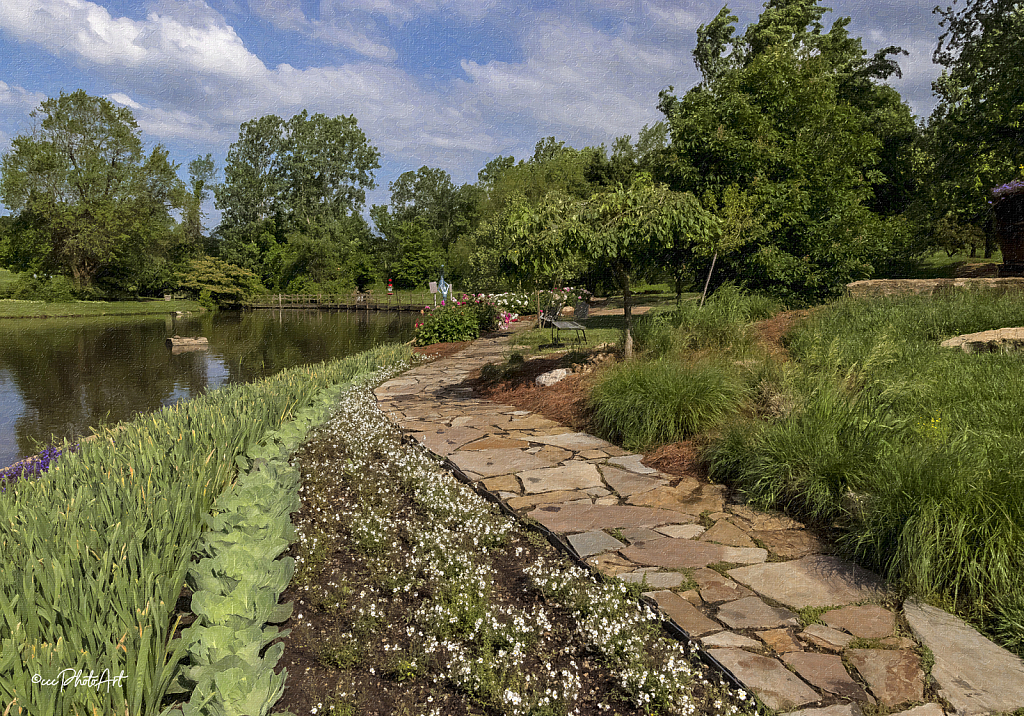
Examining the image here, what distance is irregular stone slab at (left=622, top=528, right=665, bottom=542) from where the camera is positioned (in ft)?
10.9

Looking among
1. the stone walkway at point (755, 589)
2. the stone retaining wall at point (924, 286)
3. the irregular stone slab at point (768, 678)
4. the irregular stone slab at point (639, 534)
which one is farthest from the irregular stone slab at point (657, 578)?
the stone retaining wall at point (924, 286)

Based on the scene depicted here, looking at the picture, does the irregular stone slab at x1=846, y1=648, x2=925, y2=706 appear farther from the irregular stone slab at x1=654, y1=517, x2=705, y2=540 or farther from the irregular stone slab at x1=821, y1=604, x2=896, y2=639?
the irregular stone slab at x1=654, y1=517, x2=705, y2=540

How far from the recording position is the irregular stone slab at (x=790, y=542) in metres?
3.09

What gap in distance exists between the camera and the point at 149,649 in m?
1.94

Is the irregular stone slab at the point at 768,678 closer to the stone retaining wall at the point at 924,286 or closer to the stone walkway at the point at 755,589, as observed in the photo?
the stone walkway at the point at 755,589

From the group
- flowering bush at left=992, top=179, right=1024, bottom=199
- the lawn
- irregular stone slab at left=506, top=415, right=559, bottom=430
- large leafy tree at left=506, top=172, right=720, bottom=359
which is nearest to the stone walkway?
irregular stone slab at left=506, top=415, right=559, bottom=430

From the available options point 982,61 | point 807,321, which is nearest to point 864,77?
point 982,61

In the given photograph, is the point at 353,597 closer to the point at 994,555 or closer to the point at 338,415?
the point at 994,555

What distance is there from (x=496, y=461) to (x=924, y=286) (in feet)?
24.6

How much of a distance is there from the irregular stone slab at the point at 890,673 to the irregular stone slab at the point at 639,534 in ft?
3.90

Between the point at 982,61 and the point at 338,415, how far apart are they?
46.0ft

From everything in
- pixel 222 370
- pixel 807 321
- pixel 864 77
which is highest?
pixel 864 77

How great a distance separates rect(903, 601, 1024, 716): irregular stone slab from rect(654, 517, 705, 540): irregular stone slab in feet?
3.54

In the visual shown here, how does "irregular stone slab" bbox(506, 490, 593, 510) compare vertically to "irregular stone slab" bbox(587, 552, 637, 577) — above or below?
above
